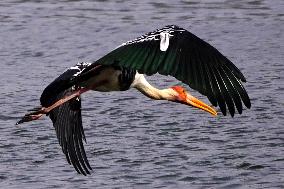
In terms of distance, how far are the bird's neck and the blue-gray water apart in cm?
94

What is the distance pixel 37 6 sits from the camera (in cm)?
2044

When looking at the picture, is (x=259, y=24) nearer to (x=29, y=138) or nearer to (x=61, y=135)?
(x=29, y=138)

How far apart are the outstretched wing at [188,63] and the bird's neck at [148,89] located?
1.95 metres

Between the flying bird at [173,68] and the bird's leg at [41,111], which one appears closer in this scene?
the flying bird at [173,68]

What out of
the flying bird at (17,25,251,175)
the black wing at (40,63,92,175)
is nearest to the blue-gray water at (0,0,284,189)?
the black wing at (40,63,92,175)

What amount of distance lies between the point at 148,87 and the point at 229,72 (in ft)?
9.16

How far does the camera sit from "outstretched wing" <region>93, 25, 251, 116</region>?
7406mm

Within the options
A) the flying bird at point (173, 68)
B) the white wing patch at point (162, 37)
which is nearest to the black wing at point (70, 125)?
the flying bird at point (173, 68)

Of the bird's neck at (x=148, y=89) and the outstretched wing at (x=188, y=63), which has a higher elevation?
the outstretched wing at (x=188, y=63)

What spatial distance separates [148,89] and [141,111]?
11.5ft

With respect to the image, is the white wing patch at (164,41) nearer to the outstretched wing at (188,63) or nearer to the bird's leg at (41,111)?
the outstretched wing at (188,63)

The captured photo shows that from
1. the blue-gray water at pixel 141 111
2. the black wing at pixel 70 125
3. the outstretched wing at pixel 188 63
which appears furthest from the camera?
the blue-gray water at pixel 141 111

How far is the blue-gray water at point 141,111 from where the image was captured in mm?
11438

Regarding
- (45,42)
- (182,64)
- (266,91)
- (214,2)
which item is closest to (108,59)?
(182,64)
